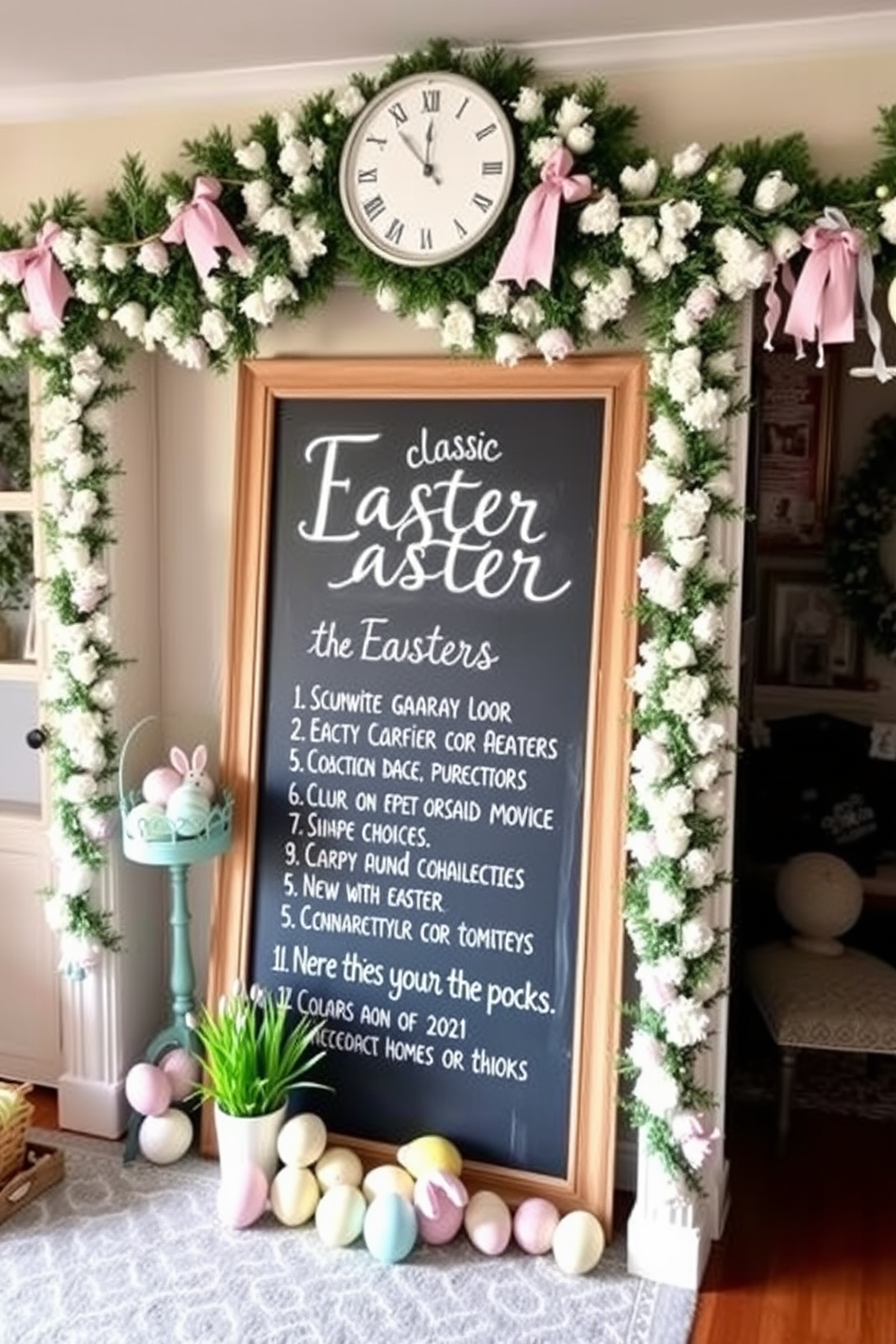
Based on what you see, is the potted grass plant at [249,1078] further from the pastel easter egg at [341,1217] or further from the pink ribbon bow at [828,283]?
the pink ribbon bow at [828,283]

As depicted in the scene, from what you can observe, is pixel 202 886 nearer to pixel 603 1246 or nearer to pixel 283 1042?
pixel 283 1042

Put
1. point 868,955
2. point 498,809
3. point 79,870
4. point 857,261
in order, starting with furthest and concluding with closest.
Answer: point 868,955 → point 79,870 → point 498,809 → point 857,261

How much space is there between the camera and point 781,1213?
9.29 feet

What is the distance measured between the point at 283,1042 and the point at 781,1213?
119cm

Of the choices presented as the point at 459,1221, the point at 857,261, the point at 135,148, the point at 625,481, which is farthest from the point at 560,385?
the point at 459,1221

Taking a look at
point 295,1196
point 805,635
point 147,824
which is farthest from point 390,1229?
point 805,635

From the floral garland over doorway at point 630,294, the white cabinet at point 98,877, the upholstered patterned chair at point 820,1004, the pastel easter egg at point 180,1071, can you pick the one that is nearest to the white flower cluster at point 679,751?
the floral garland over doorway at point 630,294

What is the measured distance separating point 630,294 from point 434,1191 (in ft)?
6.11

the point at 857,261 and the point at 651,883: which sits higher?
the point at 857,261

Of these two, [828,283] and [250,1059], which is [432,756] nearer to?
[250,1059]

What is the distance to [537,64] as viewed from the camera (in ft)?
8.25

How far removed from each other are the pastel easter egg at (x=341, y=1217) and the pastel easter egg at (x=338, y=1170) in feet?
0.17

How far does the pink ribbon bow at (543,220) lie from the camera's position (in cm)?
238

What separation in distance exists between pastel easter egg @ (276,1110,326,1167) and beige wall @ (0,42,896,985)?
541mm
